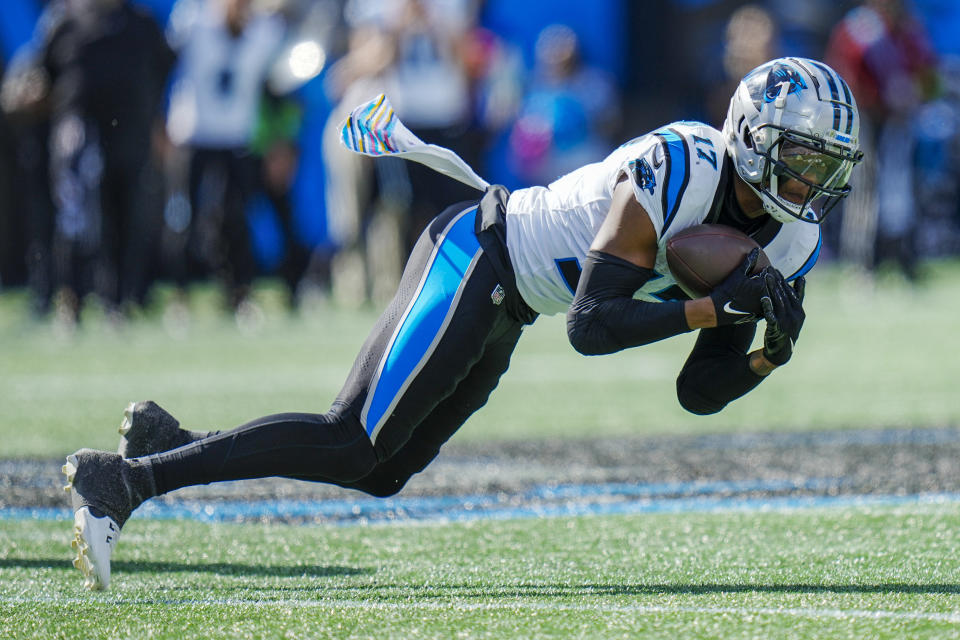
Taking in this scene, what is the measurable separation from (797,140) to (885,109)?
8408 millimetres

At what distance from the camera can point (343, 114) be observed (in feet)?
36.9

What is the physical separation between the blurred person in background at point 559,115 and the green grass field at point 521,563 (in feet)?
20.7

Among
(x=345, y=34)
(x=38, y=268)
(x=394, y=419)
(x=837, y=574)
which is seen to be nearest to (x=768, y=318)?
(x=837, y=574)

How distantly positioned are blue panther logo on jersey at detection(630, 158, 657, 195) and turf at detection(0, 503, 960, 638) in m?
0.95

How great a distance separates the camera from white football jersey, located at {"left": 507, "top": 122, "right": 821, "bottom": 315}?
11.4ft

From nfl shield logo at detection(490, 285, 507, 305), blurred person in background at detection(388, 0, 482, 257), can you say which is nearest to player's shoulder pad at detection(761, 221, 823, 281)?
nfl shield logo at detection(490, 285, 507, 305)

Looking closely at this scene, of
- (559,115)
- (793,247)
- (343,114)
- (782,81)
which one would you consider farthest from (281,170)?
(782,81)

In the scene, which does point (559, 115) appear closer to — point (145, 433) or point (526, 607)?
point (145, 433)

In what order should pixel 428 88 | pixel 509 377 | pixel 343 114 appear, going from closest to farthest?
pixel 509 377
pixel 343 114
pixel 428 88

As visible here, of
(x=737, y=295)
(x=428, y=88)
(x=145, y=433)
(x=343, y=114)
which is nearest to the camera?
(x=737, y=295)

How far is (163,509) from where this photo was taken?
15.2 feet

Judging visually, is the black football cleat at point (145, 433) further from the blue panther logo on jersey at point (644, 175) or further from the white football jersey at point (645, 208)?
the blue panther logo on jersey at point (644, 175)

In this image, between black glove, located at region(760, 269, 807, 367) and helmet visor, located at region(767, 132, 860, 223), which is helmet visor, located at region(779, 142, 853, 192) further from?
black glove, located at region(760, 269, 807, 367)

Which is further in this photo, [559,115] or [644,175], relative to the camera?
[559,115]
